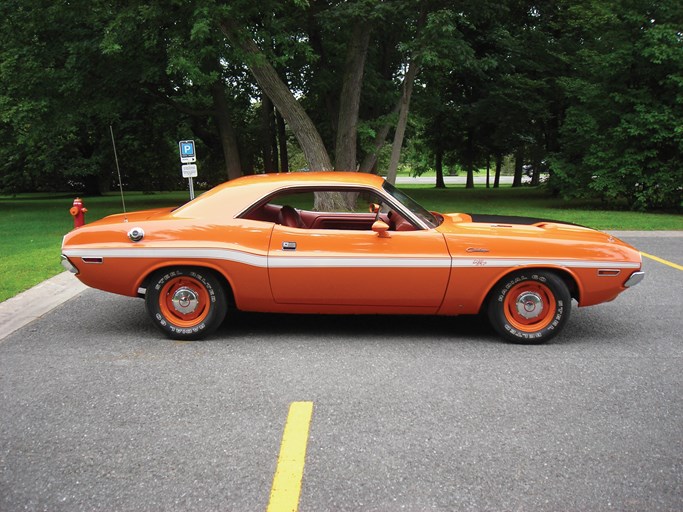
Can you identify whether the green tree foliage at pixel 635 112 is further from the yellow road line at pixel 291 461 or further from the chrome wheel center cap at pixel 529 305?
the yellow road line at pixel 291 461

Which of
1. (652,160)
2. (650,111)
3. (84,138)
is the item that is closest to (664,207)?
(652,160)

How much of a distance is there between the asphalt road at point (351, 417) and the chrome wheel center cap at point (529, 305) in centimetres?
30

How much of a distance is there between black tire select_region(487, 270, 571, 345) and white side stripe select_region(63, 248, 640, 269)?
5.5 inches

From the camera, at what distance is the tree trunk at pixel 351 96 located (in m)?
15.2

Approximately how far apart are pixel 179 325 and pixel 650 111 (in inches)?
625

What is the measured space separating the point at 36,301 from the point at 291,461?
463 cm

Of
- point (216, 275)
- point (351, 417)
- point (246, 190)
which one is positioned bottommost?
point (351, 417)

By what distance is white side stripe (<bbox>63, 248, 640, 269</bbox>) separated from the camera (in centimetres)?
446

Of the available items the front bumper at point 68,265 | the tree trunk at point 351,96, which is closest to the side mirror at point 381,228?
the front bumper at point 68,265

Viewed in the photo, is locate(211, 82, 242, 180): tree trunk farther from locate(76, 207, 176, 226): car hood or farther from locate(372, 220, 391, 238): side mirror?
locate(372, 220, 391, 238): side mirror

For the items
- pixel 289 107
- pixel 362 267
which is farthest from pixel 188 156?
pixel 362 267

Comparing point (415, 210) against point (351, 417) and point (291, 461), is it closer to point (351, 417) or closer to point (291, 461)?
point (351, 417)

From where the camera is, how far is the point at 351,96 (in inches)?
609

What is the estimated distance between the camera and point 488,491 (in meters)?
2.54
